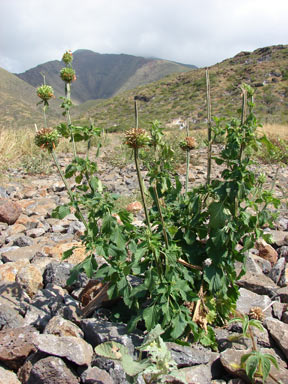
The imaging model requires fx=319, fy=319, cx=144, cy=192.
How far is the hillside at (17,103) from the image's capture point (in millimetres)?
39734

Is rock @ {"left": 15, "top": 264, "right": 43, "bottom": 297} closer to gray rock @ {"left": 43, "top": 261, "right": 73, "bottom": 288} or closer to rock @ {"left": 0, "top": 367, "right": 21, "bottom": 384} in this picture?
gray rock @ {"left": 43, "top": 261, "right": 73, "bottom": 288}

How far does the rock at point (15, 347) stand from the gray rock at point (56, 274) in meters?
0.57

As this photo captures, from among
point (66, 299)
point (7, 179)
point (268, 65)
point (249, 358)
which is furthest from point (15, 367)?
point (268, 65)

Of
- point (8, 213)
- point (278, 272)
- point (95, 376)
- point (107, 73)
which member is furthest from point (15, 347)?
point (107, 73)

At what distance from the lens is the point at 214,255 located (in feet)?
5.76

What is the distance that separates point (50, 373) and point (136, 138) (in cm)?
123

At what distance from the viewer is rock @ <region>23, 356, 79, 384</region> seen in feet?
5.16

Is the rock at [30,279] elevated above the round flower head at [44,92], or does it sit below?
below

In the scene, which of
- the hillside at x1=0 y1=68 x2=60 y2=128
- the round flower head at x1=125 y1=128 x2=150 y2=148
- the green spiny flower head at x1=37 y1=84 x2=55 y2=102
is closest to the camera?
the round flower head at x1=125 y1=128 x2=150 y2=148

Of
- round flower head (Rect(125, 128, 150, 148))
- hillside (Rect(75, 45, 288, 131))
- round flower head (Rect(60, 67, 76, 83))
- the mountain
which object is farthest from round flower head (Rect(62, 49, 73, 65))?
the mountain

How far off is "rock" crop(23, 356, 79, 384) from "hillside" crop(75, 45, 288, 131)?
24817 millimetres

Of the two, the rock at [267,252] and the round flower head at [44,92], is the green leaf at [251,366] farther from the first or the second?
the round flower head at [44,92]

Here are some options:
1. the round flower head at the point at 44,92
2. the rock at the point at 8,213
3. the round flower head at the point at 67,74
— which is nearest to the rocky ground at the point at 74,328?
the rock at the point at 8,213

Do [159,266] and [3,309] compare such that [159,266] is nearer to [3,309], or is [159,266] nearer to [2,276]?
[3,309]
